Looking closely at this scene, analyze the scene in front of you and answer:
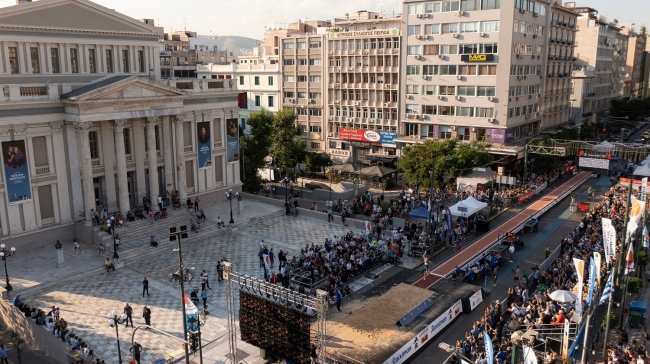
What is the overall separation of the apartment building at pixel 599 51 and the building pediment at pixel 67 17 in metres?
75.7

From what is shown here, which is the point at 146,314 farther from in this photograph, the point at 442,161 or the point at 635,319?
the point at 442,161

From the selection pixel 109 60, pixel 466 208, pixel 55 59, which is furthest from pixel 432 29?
pixel 55 59

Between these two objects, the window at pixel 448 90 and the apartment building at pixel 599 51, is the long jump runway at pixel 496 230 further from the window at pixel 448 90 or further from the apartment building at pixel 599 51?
the apartment building at pixel 599 51

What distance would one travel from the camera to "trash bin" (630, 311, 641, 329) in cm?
2566

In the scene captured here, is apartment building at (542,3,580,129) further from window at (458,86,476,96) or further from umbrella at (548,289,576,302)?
umbrella at (548,289,576,302)

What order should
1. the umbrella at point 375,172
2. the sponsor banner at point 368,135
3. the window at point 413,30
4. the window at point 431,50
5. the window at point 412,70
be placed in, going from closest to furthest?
the umbrella at point 375,172
the window at point 431,50
the window at point 413,30
the window at point 412,70
the sponsor banner at point 368,135

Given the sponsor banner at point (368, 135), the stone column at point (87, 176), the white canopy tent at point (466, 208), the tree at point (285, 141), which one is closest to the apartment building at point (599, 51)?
the sponsor banner at point (368, 135)

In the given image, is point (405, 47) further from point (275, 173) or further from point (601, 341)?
point (601, 341)

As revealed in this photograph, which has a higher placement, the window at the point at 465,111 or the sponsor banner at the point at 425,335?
the window at the point at 465,111

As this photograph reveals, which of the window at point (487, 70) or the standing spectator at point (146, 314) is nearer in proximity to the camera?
the standing spectator at point (146, 314)

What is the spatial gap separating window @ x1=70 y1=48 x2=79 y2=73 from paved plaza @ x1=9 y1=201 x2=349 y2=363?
12.8 m

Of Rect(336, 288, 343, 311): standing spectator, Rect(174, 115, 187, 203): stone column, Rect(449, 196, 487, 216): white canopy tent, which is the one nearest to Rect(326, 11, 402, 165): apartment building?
Rect(449, 196, 487, 216): white canopy tent

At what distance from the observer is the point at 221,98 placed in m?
46.3

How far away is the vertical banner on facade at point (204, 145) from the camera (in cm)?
4472
